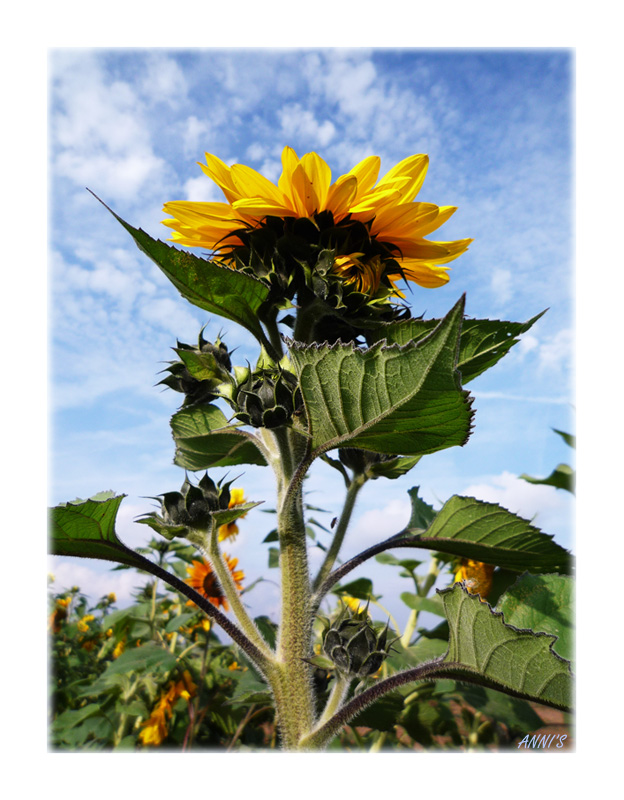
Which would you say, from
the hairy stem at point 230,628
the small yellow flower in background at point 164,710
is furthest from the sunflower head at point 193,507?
the small yellow flower in background at point 164,710

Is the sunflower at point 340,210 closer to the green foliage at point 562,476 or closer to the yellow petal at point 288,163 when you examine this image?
the yellow petal at point 288,163

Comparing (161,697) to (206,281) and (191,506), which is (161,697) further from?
(206,281)

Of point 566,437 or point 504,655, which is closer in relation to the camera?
point 504,655

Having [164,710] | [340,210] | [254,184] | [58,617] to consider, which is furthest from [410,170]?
[58,617]

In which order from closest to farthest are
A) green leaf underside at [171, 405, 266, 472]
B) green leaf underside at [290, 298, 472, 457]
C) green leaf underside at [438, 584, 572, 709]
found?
1. green leaf underside at [290, 298, 472, 457]
2. green leaf underside at [438, 584, 572, 709]
3. green leaf underside at [171, 405, 266, 472]

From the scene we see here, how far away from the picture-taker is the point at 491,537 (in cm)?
119

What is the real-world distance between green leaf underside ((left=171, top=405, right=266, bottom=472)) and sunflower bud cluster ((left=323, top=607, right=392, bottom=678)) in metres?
0.46

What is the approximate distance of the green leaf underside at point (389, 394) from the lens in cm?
70

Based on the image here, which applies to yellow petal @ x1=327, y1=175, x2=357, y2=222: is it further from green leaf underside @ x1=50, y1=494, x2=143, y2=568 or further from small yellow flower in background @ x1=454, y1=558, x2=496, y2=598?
small yellow flower in background @ x1=454, y1=558, x2=496, y2=598

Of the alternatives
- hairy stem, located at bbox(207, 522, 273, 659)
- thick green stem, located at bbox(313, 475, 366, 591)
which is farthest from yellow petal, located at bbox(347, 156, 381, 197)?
hairy stem, located at bbox(207, 522, 273, 659)

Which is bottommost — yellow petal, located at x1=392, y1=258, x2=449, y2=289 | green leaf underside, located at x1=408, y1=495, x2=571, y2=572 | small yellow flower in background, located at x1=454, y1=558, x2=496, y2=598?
small yellow flower in background, located at x1=454, y1=558, x2=496, y2=598

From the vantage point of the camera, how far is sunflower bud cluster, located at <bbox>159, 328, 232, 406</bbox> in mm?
1146

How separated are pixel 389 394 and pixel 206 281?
343mm

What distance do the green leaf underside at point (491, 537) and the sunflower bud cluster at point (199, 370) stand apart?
0.55 m
